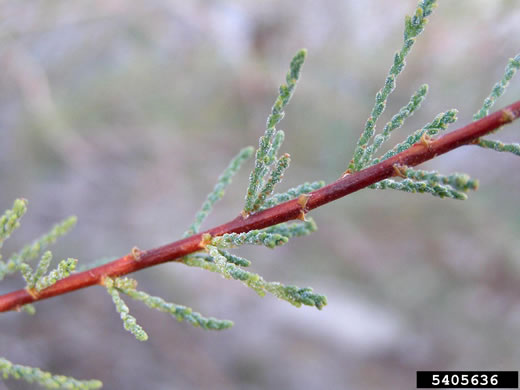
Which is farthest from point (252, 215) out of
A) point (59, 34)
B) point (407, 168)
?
point (59, 34)

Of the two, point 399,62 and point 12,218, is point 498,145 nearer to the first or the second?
point 399,62

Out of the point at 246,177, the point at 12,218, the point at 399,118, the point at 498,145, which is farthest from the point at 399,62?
the point at 246,177

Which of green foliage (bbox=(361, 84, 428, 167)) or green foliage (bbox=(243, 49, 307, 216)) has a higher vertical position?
green foliage (bbox=(361, 84, 428, 167))

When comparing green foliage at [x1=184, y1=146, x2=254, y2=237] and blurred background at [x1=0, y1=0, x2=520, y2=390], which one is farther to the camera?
blurred background at [x1=0, y1=0, x2=520, y2=390]

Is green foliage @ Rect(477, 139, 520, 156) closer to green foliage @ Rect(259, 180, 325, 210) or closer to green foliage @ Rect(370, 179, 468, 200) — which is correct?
green foliage @ Rect(370, 179, 468, 200)

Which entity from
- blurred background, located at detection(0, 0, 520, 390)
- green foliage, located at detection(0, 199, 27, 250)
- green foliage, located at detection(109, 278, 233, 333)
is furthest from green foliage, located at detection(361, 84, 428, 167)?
blurred background, located at detection(0, 0, 520, 390)

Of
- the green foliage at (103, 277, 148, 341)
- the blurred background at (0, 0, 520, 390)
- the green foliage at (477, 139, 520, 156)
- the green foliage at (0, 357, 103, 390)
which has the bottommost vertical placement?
the green foliage at (0, 357, 103, 390)

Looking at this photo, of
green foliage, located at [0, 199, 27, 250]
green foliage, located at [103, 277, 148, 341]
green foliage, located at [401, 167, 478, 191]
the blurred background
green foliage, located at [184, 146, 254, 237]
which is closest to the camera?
green foliage, located at [401, 167, 478, 191]

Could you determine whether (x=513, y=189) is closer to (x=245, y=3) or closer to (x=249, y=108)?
(x=249, y=108)
